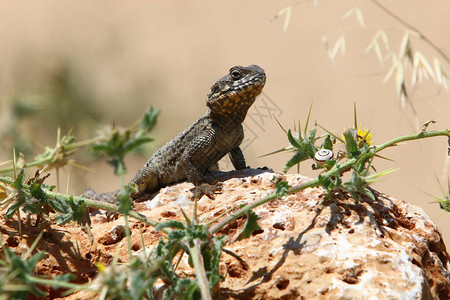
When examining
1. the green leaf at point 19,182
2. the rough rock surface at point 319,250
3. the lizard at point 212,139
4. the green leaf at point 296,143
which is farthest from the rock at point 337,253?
the lizard at point 212,139

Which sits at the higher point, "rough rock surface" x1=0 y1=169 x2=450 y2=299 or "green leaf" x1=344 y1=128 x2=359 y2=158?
"green leaf" x1=344 y1=128 x2=359 y2=158

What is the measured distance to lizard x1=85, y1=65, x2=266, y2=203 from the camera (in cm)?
518

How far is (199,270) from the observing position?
2.46 metres

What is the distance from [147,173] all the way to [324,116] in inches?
282

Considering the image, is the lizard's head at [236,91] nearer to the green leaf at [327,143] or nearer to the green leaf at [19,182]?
the green leaf at [327,143]

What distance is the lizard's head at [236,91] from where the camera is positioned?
5164 mm

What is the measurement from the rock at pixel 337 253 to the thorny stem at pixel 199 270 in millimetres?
435

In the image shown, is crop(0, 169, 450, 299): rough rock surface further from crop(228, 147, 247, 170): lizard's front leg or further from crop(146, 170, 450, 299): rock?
crop(228, 147, 247, 170): lizard's front leg

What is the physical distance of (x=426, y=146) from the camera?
10734 mm

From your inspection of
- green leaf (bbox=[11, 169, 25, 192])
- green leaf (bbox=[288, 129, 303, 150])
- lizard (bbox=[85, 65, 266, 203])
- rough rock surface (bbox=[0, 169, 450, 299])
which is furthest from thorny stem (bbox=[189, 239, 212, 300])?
lizard (bbox=[85, 65, 266, 203])

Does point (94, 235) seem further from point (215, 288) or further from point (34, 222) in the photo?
point (215, 288)

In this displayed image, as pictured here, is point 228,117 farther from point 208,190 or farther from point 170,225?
point 170,225

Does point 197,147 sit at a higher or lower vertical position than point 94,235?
higher

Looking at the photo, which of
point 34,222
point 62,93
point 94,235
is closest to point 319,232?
point 94,235
